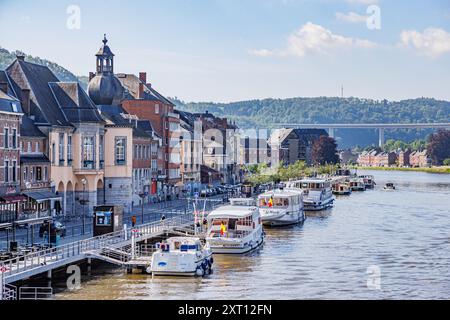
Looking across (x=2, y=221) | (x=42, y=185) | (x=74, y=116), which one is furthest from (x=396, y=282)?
(x=74, y=116)

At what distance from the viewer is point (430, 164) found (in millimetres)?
123688

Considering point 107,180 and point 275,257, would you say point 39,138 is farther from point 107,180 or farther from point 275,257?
point 275,257

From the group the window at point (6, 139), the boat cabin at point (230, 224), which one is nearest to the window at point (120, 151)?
the boat cabin at point (230, 224)

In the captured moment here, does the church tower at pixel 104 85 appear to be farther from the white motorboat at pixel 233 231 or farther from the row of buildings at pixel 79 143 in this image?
the white motorboat at pixel 233 231

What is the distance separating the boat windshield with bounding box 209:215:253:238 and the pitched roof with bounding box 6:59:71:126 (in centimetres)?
765

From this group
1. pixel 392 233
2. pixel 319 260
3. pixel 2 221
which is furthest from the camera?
pixel 392 233

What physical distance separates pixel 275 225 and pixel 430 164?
89.7 m

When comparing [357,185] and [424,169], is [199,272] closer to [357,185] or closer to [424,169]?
[357,185]

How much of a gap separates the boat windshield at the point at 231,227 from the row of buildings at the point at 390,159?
108661 mm

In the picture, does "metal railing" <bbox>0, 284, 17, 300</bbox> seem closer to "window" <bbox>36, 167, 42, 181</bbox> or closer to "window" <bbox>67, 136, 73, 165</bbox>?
"window" <bbox>36, 167, 42, 181</bbox>

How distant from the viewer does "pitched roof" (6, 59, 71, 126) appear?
3148cm

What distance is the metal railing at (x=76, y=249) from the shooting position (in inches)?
723

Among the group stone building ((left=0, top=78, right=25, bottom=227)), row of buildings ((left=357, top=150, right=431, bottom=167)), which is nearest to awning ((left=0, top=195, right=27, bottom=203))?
stone building ((left=0, top=78, right=25, bottom=227))

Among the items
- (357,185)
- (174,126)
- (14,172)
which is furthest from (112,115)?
(357,185)
